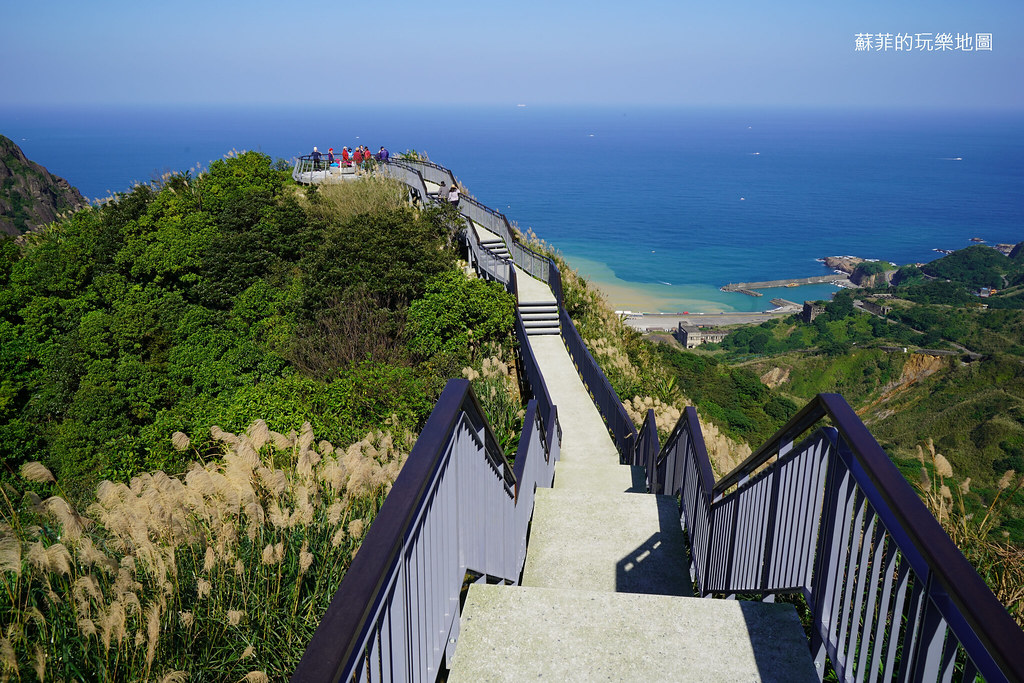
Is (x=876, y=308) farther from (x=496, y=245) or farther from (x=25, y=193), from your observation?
(x=25, y=193)

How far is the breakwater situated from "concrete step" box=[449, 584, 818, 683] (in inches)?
6164

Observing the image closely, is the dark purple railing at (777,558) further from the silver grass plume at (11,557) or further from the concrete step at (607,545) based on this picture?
the silver grass plume at (11,557)

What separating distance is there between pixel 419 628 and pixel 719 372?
40.8 meters

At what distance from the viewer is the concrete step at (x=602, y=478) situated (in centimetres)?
1021

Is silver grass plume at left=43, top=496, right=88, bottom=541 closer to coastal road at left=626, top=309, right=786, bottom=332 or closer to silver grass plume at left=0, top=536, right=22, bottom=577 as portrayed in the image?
silver grass plume at left=0, top=536, right=22, bottom=577

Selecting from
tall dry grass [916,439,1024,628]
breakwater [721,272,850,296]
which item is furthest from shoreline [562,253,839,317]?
tall dry grass [916,439,1024,628]

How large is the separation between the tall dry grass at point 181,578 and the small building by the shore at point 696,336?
101 meters

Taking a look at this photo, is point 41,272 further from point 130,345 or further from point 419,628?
point 419,628

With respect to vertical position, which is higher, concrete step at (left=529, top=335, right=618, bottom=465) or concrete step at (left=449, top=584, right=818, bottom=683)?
concrete step at (left=449, top=584, right=818, bottom=683)

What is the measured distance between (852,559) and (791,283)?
553 ft

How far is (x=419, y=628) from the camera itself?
2.70 m

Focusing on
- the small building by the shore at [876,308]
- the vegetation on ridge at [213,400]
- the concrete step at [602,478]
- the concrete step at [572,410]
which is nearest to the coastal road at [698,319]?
the small building by the shore at [876,308]

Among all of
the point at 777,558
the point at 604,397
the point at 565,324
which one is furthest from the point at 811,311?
the point at 777,558

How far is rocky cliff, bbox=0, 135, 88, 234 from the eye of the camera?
73.3m
